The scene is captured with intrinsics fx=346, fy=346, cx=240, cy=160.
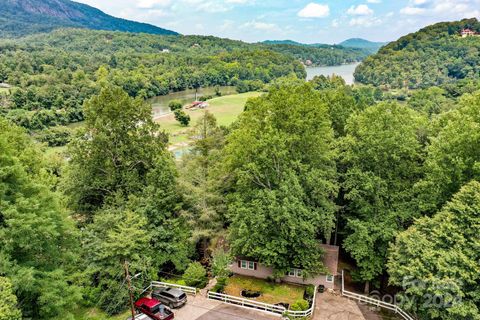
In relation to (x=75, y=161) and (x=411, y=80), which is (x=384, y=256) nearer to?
(x=75, y=161)

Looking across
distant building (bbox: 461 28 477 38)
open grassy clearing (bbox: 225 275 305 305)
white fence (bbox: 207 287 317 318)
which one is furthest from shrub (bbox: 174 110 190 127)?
distant building (bbox: 461 28 477 38)

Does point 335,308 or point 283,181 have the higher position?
point 283,181

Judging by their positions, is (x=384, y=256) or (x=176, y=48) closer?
(x=384, y=256)

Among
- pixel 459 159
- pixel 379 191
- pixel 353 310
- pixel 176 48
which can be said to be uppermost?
pixel 176 48

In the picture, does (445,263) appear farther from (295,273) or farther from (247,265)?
(247,265)

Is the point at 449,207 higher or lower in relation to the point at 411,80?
lower

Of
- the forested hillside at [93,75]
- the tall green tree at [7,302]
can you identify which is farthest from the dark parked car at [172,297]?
the forested hillside at [93,75]

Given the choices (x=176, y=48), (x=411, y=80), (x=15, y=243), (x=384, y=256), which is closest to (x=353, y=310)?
(x=384, y=256)

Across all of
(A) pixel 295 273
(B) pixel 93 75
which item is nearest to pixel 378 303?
(A) pixel 295 273
